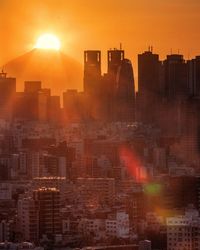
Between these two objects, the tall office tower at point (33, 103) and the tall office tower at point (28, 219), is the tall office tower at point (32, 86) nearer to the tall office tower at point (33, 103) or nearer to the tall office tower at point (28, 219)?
the tall office tower at point (33, 103)

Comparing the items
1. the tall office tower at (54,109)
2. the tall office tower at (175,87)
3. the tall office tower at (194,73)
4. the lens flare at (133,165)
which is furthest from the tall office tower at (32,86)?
the lens flare at (133,165)

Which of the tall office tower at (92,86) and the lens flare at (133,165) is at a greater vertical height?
the tall office tower at (92,86)

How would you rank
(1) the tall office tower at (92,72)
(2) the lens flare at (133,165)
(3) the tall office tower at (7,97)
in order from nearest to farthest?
(2) the lens flare at (133,165), (3) the tall office tower at (7,97), (1) the tall office tower at (92,72)

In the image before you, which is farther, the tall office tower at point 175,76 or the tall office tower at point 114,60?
the tall office tower at point 175,76

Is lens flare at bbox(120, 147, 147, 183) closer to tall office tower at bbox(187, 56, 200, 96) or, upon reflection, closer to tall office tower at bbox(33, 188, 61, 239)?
tall office tower at bbox(33, 188, 61, 239)

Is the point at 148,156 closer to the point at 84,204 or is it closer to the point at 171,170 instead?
the point at 171,170

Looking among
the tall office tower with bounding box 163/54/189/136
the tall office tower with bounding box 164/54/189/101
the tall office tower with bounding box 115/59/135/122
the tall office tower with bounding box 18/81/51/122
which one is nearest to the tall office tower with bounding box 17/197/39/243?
the tall office tower with bounding box 163/54/189/136
